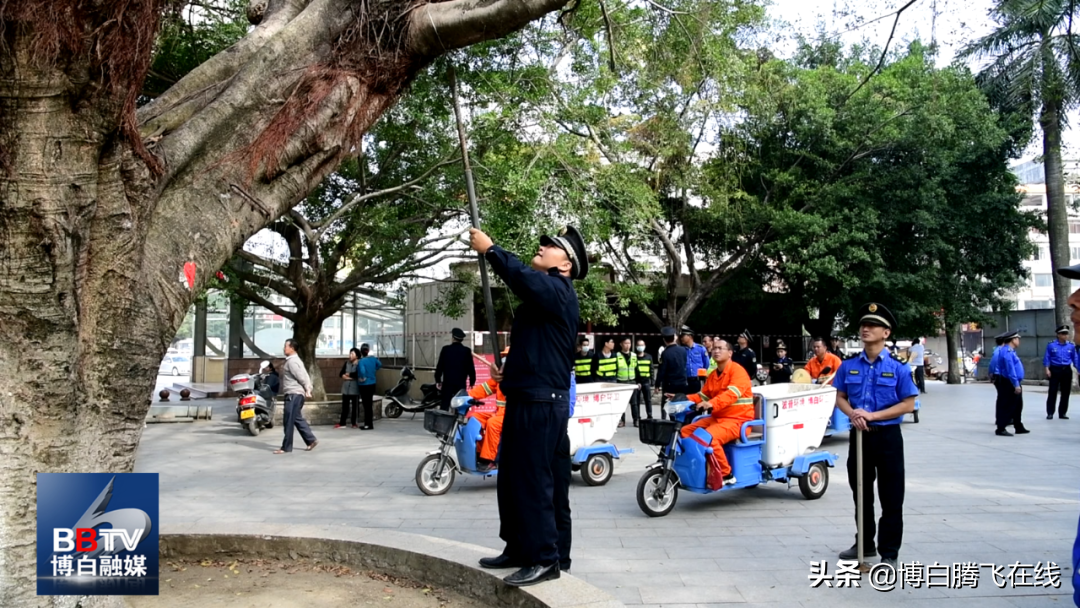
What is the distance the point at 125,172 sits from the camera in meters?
3.23

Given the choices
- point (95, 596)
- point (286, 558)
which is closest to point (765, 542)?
point (286, 558)

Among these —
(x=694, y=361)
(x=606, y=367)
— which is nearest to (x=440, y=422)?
(x=694, y=361)

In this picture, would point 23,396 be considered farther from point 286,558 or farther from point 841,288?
point 841,288

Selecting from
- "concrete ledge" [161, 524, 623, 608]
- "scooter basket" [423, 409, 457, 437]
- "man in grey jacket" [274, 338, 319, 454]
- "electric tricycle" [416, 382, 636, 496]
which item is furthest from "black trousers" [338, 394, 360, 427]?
"concrete ledge" [161, 524, 623, 608]

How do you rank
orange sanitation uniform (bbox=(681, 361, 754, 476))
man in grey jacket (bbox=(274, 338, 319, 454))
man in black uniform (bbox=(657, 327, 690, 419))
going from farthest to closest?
man in black uniform (bbox=(657, 327, 690, 419)), man in grey jacket (bbox=(274, 338, 319, 454)), orange sanitation uniform (bbox=(681, 361, 754, 476))

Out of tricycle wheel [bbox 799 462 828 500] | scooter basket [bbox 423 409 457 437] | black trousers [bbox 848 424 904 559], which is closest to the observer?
black trousers [bbox 848 424 904 559]

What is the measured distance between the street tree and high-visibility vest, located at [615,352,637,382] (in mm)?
7323

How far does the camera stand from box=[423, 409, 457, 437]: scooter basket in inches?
329

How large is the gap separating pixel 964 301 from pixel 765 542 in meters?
19.0

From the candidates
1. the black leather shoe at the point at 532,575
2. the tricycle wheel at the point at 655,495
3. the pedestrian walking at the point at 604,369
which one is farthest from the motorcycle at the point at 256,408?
the black leather shoe at the point at 532,575

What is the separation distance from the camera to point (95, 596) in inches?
128

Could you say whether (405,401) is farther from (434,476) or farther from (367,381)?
(434,476)

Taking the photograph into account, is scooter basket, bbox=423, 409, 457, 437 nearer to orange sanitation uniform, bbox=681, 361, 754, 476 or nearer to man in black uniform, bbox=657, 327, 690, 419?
orange sanitation uniform, bbox=681, 361, 754, 476

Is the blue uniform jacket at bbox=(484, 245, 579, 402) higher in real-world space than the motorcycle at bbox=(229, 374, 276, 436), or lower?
higher
